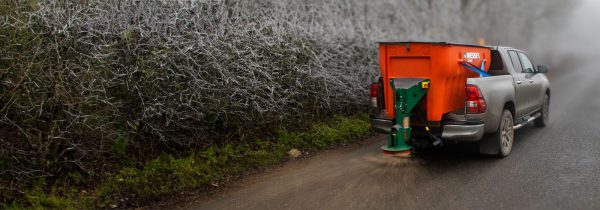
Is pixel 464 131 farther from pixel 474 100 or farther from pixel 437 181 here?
pixel 437 181

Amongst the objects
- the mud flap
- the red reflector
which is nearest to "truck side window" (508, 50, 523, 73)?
the mud flap

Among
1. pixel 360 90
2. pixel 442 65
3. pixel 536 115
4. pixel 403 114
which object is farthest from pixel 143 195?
pixel 536 115

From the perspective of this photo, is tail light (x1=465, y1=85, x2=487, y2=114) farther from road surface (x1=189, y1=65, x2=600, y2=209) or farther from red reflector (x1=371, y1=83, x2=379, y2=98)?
red reflector (x1=371, y1=83, x2=379, y2=98)

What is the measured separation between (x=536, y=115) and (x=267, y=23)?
5.10 m

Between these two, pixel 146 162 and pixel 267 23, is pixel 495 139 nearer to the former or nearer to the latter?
pixel 267 23

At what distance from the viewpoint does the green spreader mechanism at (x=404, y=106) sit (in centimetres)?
593

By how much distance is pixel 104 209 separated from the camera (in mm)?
4770

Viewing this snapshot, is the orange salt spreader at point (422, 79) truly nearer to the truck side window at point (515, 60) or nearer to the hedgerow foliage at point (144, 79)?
the truck side window at point (515, 60)

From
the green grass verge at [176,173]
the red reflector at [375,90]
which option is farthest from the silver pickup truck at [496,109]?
the green grass verge at [176,173]

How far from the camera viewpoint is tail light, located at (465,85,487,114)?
580 cm

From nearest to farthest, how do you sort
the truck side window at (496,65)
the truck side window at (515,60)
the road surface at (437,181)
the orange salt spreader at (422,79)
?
the road surface at (437,181) → the orange salt spreader at (422,79) → the truck side window at (496,65) → the truck side window at (515,60)

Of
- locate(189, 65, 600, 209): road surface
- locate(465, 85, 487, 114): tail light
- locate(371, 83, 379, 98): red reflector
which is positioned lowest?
locate(189, 65, 600, 209): road surface

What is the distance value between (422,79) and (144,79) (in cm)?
340

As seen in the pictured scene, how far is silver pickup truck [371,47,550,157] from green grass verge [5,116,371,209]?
136 centimetres
